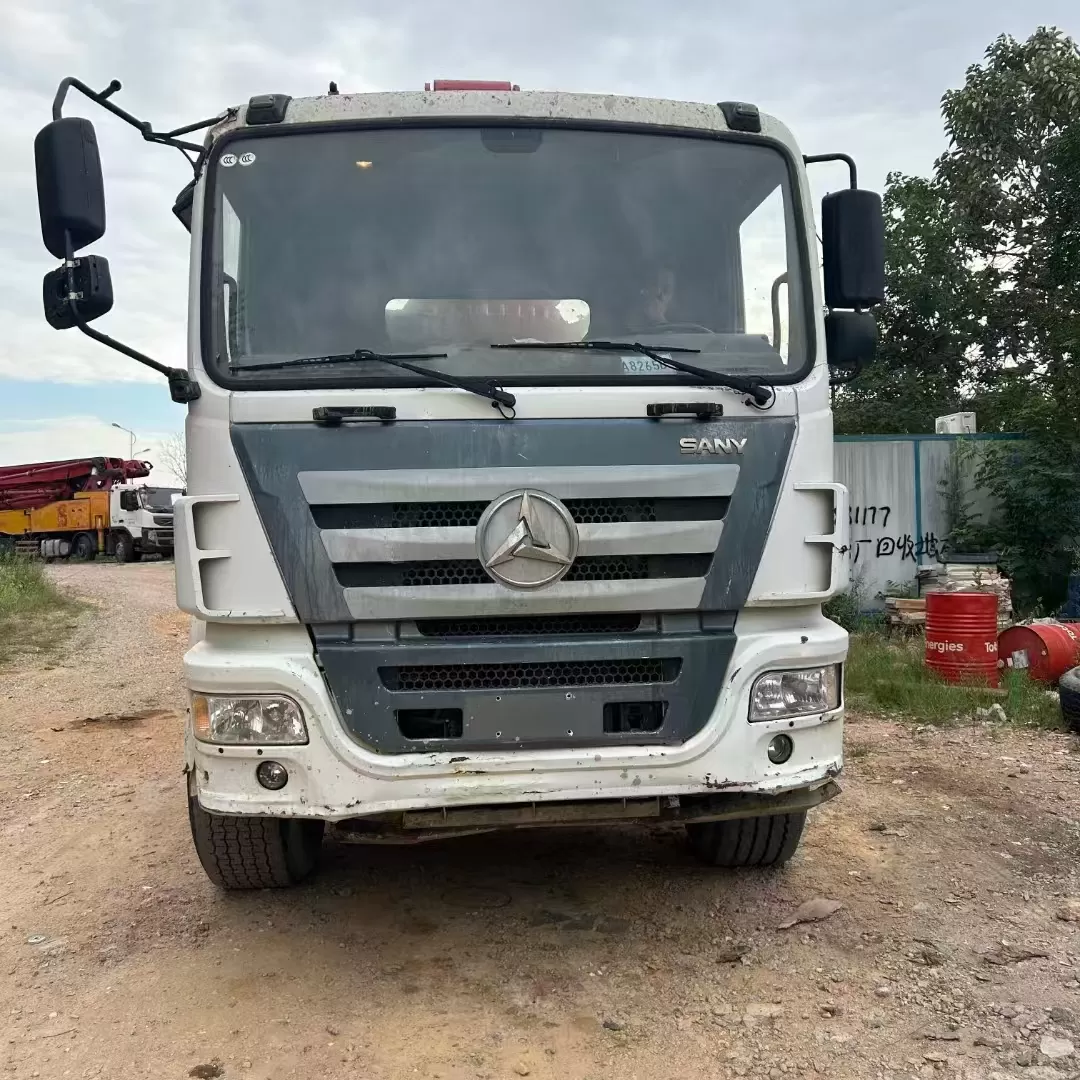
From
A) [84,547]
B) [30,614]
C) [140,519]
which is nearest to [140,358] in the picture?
[30,614]

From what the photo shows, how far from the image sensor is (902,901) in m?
3.67

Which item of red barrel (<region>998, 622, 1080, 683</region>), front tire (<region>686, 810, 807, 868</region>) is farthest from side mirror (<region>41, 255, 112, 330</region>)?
red barrel (<region>998, 622, 1080, 683</region>)

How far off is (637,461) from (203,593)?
55.2 inches

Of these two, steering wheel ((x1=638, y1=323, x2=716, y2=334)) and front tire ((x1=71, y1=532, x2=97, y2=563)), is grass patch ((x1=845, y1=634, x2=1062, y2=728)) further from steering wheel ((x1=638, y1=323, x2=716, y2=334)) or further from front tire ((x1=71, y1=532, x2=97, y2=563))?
front tire ((x1=71, y1=532, x2=97, y2=563))

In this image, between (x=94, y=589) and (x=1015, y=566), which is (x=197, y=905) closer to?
(x=1015, y=566)

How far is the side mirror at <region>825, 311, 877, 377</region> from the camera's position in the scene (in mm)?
3576

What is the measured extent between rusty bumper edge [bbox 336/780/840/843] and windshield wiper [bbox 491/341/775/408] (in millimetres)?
1294

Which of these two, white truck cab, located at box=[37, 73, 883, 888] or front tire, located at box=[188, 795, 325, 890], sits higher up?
white truck cab, located at box=[37, 73, 883, 888]

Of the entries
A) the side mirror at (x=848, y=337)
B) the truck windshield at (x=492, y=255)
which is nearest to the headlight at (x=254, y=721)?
the truck windshield at (x=492, y=255)

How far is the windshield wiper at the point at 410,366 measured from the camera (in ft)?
9.93

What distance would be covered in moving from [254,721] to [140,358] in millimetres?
1214

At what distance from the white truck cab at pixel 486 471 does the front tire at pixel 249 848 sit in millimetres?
476

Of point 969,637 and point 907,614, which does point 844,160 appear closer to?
point 969,637

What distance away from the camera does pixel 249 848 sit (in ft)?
11.8
